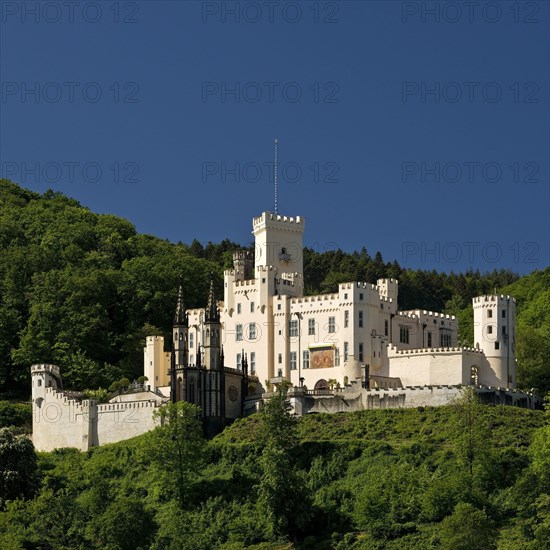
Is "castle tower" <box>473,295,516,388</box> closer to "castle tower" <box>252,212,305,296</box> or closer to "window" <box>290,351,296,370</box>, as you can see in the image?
"window" <box>290,351,296,370</box>

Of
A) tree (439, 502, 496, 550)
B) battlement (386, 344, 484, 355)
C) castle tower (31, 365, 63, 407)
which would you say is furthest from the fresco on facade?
tree (439, 502, 496, 550)

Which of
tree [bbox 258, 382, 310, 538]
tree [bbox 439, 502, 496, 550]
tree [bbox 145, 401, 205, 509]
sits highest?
tree [bbox 145, 401, 205, 509]

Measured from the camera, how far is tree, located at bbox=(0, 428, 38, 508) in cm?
11019

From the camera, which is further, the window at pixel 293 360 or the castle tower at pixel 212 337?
the window at pixel 293 360

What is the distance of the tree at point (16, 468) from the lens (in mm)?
110188

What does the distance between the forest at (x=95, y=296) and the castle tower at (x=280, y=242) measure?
1379 centimetres

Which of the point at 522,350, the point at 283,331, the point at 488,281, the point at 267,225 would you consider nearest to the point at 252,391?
the point at 283,331

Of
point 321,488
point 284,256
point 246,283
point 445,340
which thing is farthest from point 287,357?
point 321,488

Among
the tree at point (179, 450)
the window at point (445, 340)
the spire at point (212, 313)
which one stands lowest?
the tree at point (179, 450)

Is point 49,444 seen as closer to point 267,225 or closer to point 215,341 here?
point 215,341

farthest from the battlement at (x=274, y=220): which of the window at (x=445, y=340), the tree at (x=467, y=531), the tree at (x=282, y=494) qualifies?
the tree at (x=467, y=531)

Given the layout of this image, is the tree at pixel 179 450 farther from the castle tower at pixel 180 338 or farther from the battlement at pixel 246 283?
the battlement at pixel 246 283

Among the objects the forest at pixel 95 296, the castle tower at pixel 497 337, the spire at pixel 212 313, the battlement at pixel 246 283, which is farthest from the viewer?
the forest at pixel 95 296

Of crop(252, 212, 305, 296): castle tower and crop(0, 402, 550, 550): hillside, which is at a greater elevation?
crop(252, 212, 305, 296): castle tower
